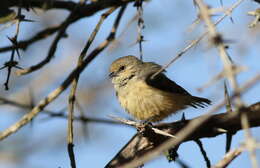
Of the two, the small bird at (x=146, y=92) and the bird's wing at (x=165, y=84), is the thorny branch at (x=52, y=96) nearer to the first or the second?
the small bird at (x=146, y=92)

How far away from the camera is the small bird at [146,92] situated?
22.4 feet

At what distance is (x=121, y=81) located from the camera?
740 centimetres

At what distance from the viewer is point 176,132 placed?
4.66m

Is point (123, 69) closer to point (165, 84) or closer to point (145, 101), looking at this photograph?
point (165, 84)

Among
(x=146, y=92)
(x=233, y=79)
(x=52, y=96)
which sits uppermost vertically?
(x=146, y=92)

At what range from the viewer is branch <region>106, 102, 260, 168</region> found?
151 inches

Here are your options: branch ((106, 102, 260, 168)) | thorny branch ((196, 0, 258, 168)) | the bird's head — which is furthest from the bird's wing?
thorny branch ((196, 0, 258, 168))

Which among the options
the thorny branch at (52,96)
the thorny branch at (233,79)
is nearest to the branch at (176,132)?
the thorny branch at (52,96)

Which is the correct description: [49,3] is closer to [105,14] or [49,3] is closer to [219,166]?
[105,14]

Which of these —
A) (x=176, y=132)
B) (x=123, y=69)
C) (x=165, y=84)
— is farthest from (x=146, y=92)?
(x=176, y=132)

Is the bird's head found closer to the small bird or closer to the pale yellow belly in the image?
the small bird

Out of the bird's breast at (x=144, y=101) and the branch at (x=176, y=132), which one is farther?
the bird's breast at (x=144, y=101)

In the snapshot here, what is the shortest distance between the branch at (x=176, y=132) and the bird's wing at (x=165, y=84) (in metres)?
2.21

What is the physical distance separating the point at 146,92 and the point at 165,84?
583 mm
